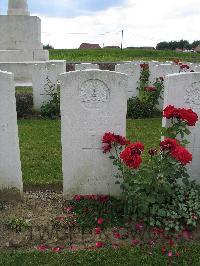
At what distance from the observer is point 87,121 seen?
460cm

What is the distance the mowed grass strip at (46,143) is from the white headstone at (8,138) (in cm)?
80

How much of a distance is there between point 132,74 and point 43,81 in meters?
2.53

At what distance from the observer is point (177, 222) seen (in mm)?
4145

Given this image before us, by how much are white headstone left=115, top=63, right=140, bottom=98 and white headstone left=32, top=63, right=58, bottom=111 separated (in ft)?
6.45

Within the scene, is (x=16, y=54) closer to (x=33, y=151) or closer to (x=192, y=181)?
(x=33, y=151)

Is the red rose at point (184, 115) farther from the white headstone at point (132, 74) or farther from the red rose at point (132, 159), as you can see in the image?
the white headstone at point (132, 74)

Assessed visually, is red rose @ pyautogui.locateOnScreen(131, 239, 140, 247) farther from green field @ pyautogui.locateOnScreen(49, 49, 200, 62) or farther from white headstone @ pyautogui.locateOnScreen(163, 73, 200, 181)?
green field @ pyautogui.locateOnScreen(49, 49, 200, 62)

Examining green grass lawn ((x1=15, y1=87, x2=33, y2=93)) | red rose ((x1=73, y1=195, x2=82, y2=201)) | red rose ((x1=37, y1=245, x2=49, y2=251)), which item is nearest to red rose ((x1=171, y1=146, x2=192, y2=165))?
red rose ((x1=73, y1=195, x2=82, y2=201))

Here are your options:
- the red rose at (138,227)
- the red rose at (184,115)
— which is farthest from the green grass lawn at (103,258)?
the red rose at (184,115)

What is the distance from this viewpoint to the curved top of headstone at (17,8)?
534 inches

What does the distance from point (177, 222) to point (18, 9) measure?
11539 mm

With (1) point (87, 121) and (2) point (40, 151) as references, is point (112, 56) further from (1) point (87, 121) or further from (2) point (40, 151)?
(1) point (87, 121)

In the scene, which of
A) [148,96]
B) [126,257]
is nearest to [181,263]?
[126,257]

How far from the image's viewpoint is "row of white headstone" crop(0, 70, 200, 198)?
4.47 m
